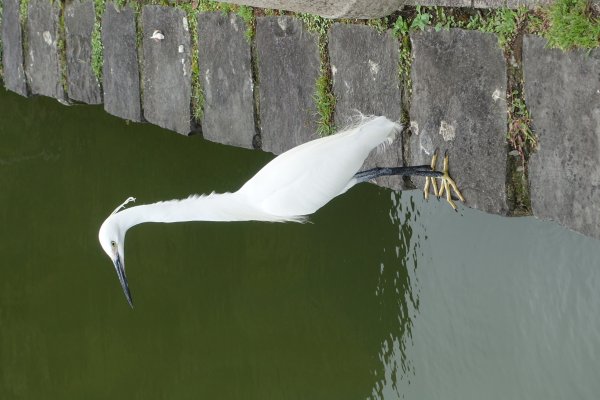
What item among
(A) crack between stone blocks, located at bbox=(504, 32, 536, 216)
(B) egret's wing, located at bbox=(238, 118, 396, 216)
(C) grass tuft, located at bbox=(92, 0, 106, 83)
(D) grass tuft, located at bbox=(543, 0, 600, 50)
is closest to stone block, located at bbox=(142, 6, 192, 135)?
(C) grass tuft, located at bbox=(92, 0, 106, 83)

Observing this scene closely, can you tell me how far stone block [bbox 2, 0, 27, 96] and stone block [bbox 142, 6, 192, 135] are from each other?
0.73 metres

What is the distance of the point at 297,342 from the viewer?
2688 mm

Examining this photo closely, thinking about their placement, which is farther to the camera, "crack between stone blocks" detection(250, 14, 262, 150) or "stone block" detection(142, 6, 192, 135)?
"stone block" detection(142, 6, 192, 135)

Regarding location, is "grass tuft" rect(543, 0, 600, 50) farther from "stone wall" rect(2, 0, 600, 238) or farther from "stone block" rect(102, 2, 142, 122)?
"stone block" rect(102, 2, 142, 122)

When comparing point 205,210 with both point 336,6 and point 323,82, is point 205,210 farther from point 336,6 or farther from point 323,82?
point 336,6

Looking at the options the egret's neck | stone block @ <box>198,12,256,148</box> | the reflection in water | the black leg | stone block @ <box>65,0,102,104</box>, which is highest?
stone block @ <box>65,0,102,104</box>

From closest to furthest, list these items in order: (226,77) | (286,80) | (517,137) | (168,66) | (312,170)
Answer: (517,137) → (312,170) → (286,80) → (226,77) → (168,66)

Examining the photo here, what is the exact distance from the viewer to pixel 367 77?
148 centimetres

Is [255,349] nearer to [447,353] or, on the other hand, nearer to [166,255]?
[166,255]

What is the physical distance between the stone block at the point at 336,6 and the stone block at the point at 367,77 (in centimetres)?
8

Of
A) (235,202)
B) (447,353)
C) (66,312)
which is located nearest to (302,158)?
(235,202)

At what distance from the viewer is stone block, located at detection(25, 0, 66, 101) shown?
7.79ft

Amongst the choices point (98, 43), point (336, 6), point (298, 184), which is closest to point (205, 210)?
point (298, 184)

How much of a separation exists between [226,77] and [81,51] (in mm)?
670
